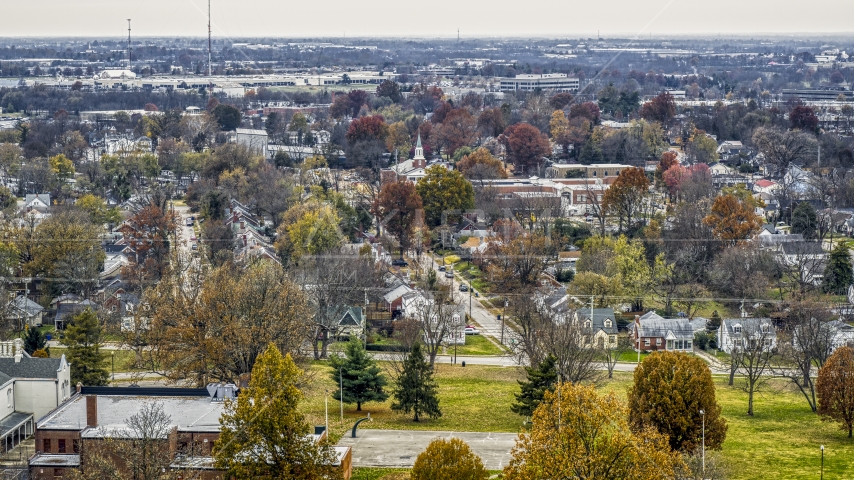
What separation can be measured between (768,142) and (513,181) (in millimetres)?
14636

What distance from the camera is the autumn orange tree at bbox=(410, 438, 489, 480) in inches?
688

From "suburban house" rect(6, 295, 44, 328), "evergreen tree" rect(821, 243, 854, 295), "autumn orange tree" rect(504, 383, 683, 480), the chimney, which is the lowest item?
"suburban house" rect(6, 295, 44, 328)

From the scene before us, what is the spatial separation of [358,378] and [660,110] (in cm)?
5359

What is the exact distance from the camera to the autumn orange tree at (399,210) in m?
42.8

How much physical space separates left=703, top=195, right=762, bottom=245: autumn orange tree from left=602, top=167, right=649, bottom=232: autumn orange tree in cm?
371

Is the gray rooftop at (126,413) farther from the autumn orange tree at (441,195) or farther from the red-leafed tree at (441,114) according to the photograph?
the red-leafed tree at (441,114)

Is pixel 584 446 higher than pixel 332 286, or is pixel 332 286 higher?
pixel 584 446

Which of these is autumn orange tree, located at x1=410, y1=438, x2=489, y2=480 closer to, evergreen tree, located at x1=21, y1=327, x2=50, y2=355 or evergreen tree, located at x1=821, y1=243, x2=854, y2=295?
evergreen tree, located at x1=21, y1=327, x2=50, y2=355

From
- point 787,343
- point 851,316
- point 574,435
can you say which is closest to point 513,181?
point 851,316

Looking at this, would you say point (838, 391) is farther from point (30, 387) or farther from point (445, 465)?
point (30, 387)

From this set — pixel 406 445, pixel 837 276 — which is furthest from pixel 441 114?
pixel 406 445

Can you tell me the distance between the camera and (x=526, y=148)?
199 ft

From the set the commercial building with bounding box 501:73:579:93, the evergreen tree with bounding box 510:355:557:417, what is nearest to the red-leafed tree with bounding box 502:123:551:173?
the evergreen tree with bounding box 510:355:557:417

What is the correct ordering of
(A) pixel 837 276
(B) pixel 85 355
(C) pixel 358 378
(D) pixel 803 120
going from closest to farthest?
(C) pixel 358 378
(B) pixel 85 355
(A) pixel 837 276
(D) pixel 803 120
